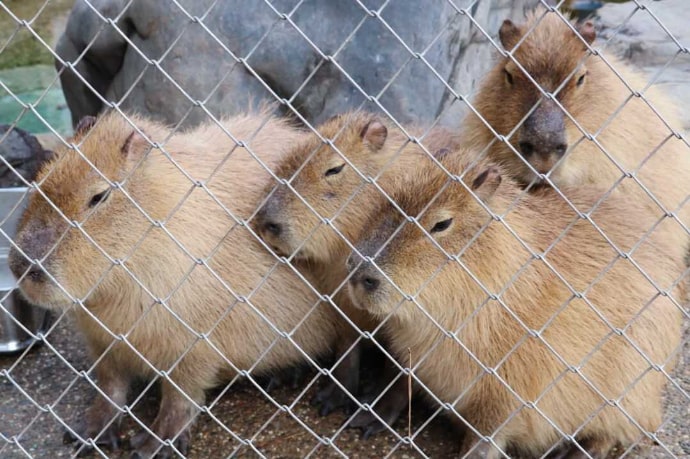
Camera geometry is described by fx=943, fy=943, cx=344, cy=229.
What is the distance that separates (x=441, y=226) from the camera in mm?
3051

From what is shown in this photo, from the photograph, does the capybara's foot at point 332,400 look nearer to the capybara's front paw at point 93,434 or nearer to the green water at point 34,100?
the capybara's front paw at point 93,434

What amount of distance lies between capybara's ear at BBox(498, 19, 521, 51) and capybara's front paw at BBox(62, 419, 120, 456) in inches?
83.5

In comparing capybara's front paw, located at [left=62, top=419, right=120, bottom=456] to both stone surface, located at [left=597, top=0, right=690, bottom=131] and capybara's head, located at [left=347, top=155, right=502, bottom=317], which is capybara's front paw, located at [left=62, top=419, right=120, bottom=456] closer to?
capybara's head, located at [left=347, top=155, right=502, bottom=317]

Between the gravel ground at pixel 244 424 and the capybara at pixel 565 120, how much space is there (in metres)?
0.84

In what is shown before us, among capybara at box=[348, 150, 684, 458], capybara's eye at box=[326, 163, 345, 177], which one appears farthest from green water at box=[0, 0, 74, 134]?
capybara at box=[348, 150, 684, 458]

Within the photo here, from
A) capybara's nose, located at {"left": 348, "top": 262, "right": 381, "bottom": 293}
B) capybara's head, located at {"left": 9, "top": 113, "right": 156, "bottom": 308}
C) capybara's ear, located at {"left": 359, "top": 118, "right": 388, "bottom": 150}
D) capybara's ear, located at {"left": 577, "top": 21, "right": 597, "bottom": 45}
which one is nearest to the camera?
capybara's nose, located at {"left": 348, "top": 262, "right": 381, "bottom": 293}

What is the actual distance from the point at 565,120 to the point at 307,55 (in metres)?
1.79

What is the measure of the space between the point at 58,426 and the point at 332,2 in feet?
8.09

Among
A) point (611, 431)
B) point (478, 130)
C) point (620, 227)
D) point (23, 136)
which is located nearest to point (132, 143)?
point (478, 130)

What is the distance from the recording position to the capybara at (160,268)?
3.15 metres

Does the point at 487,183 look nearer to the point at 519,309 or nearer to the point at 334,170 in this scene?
the point at 519,309

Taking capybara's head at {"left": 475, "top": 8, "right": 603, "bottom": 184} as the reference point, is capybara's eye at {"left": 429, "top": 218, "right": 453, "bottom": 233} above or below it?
below

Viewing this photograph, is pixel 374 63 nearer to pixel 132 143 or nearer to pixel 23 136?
pixel 132 143

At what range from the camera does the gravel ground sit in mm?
3402
